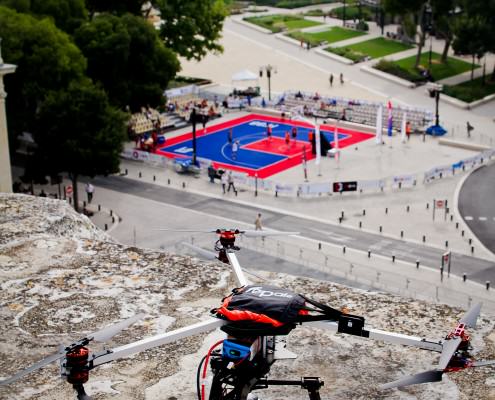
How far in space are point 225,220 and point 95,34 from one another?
20203 mm

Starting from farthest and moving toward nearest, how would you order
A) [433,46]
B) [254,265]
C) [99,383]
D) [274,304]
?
[433,46] < [254,265] < [99,383] < [274,304]

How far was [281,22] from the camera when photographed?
12000cm

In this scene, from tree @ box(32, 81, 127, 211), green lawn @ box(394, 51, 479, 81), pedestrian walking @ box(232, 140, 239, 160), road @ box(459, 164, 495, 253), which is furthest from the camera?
green lawn @ box(394, 51, 479, 81)

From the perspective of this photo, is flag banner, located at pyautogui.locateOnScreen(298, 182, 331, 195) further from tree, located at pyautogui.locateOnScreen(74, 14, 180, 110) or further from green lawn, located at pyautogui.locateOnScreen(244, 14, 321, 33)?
green lawn, located at pyautogui.locateOnScreen(244, 14, 321, 33)

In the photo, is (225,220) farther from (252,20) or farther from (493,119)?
(252,20)

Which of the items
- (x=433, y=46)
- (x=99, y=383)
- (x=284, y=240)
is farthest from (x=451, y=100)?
Result: (x=99, y=383)

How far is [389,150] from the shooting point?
67.4 meters

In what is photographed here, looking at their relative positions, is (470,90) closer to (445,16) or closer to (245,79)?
(445,16)

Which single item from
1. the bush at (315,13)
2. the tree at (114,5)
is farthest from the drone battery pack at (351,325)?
the bush at (315,13)

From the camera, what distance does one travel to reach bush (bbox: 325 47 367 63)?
97375 millimetres

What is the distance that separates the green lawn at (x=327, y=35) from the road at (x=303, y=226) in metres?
52.1

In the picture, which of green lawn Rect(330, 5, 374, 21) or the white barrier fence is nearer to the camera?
the white barrier fence

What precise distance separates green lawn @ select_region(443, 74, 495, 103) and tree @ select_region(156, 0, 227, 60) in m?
22.7

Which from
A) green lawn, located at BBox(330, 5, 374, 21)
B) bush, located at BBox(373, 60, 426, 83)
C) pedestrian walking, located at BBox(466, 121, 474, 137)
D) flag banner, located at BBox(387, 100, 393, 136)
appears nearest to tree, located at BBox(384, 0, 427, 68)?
bush, located at BBox(373, 60, 426, 83)
